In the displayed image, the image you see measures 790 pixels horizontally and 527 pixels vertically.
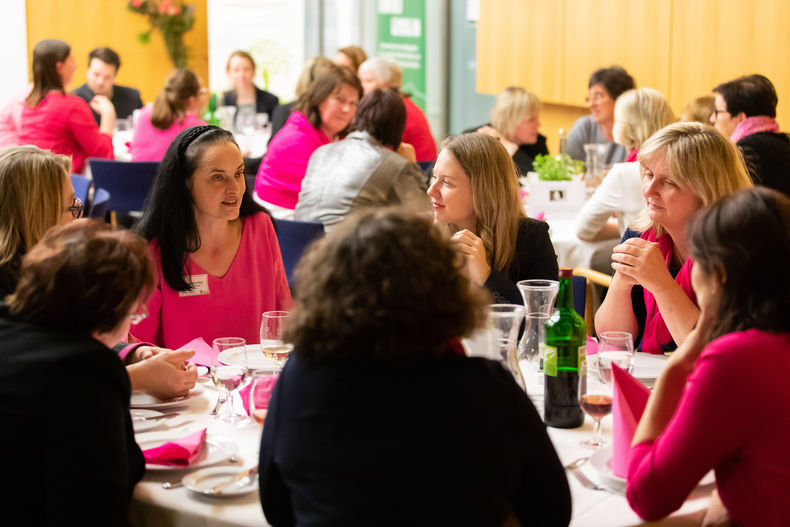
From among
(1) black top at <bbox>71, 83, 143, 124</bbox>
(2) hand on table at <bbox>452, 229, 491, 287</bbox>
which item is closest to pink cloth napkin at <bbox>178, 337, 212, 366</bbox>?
(2) hand on table at <bbox>452, 229, 491, 287</bbox>

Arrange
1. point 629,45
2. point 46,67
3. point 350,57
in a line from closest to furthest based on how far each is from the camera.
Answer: point 46,67 < point 629,45 < point 350,57

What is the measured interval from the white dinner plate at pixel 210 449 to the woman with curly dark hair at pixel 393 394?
1.34 ft

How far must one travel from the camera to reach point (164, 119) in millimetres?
6246

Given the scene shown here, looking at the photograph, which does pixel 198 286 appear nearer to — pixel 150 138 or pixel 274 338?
pixel 274 338

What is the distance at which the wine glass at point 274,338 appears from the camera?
2170mm

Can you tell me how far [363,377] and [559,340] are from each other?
2.35 feet

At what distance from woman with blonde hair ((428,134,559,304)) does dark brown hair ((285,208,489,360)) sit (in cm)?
150

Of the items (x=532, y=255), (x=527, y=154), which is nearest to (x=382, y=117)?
(x=527, y=154)

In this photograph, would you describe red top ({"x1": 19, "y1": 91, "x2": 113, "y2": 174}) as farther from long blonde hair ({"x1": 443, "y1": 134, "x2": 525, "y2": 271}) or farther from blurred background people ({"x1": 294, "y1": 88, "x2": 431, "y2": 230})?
long blonde hair ({"x1": 443, "y1": 134, "x2": 525, "y2": 271})

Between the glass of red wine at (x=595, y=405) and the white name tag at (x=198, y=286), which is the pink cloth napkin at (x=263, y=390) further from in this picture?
the white name tag at (x=198, y=286)

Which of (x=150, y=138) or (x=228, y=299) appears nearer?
(x=228, y=299)

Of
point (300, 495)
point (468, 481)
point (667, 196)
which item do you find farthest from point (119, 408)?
point (667, 196)

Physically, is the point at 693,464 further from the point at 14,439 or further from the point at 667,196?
the point at 667,196

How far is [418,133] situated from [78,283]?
5.14 metres
